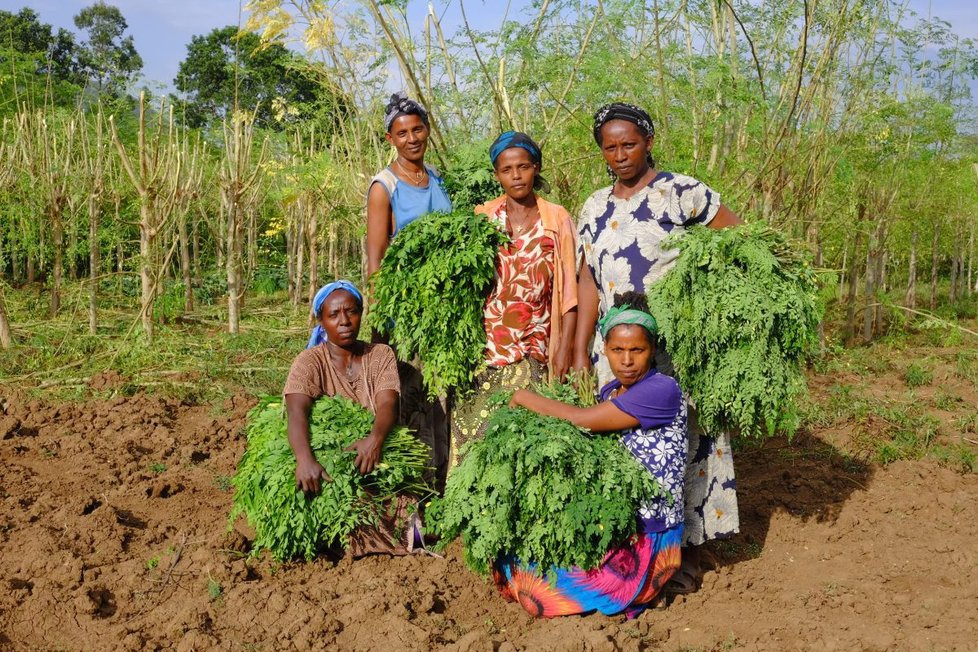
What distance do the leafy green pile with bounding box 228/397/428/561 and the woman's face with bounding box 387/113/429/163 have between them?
3.83 ft

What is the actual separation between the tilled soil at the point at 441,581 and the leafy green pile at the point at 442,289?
955 millimetres

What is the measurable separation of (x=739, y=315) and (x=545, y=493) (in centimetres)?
102

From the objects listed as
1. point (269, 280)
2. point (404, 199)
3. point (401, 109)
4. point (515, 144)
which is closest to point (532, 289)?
point (515, 144)

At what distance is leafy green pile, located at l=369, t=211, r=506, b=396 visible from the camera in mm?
3438

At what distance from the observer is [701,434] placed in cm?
357

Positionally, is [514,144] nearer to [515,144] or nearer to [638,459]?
[515,144]

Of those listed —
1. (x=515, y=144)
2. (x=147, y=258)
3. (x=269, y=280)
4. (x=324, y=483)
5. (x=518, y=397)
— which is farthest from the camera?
(x=269, y=280)

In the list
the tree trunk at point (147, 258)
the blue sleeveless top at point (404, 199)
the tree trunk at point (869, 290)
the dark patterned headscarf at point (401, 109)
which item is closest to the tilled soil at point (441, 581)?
the blue sleeveless top at point (404, 199)

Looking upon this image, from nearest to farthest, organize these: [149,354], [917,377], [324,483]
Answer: [324,483] < [917,377] < [149,354]

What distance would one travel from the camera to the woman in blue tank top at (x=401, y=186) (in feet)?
12.2

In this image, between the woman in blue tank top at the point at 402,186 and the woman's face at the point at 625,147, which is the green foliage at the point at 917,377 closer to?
the woman's face at the point at 625,147

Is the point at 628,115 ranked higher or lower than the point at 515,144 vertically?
higher

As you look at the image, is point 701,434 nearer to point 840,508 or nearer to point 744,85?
point 840,508

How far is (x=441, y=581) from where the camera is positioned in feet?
11.9
